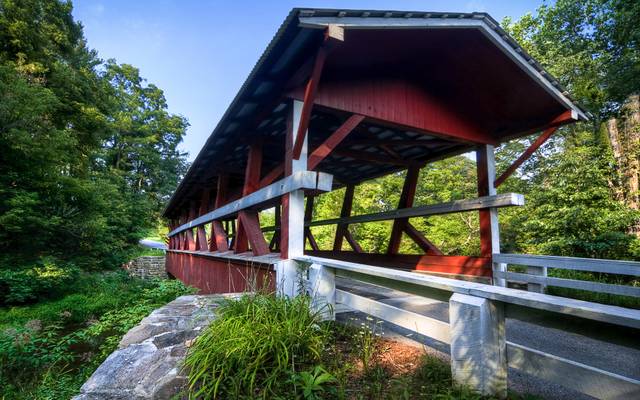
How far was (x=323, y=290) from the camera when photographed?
281cm

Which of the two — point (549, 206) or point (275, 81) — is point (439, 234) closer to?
point (549, 206)

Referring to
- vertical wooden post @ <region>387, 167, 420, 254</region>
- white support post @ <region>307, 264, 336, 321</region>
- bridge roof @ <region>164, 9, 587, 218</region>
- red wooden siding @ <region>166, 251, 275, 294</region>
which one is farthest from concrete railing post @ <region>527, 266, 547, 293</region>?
red wooden siding @ <region>166, 251, 275, 294</region>

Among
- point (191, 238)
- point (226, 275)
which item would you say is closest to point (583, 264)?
point (226, 275)

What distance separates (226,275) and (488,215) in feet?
15.5

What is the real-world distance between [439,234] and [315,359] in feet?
41.5

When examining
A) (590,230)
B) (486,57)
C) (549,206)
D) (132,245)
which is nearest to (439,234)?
(549,206)

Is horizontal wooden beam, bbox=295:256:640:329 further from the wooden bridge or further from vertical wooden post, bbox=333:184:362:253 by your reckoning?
vertical wooden post, bbox=333:184:362:253

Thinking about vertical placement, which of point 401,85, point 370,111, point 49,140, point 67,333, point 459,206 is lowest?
point 67,333

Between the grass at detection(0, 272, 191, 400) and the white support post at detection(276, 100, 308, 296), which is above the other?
the white support post at detection(276, 100, 308, 296)

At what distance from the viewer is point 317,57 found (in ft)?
9.34

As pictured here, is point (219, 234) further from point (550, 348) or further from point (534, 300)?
point (534, 300)

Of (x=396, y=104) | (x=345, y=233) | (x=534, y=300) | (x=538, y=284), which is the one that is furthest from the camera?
(x=345, y=233)

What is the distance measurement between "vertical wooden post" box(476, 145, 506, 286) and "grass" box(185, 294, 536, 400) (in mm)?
3810

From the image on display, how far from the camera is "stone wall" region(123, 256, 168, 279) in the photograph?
1769cm
